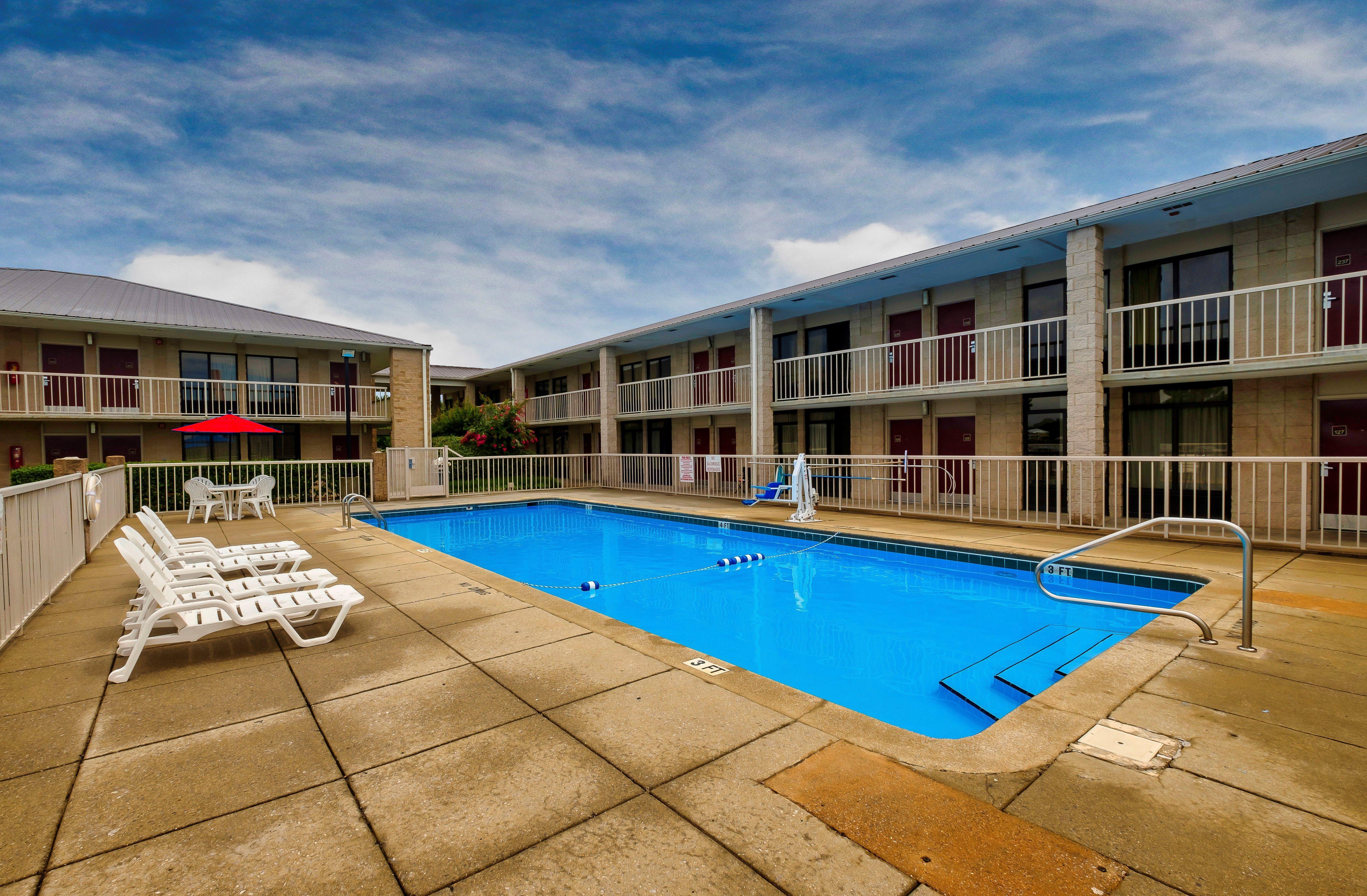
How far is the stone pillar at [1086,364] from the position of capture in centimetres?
1065

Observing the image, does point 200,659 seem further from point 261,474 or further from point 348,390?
point 348,390

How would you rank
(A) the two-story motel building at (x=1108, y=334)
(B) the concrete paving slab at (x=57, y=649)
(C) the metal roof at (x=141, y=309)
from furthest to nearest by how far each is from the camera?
(C) the metal roof at (x=141, y=309) < (A) the two-story motel building at (x=1108, y=334) < (B) the concrete paving slab at (x=57, y=649)

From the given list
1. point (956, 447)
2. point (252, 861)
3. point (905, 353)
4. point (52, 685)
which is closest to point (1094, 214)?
point (905, 353)

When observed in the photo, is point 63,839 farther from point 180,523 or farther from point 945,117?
point 945,117

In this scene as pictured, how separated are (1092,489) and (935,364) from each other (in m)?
5.27

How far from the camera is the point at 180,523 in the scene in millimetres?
12375

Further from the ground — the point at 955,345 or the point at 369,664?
the point at 955,345

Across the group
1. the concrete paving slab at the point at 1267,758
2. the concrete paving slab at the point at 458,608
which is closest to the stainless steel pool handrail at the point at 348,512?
the concrete paving slab at the point at 458,608

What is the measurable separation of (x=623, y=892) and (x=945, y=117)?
2017 centimetres

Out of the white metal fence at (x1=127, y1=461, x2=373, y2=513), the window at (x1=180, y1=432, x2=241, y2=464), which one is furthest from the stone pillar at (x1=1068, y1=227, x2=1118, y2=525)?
the window at (x1=180, y1=432, x2=241, y2=464)

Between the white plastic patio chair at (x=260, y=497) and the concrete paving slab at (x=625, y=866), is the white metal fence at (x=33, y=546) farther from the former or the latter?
the white plastic patio chair at (x=260, y=497)

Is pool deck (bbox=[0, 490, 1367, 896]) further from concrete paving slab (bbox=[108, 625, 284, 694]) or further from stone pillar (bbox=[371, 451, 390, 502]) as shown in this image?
stone pillar (bbox=[371, 451, 390, 502])

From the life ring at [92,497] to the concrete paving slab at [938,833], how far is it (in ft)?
33.3

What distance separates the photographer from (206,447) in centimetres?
1967
